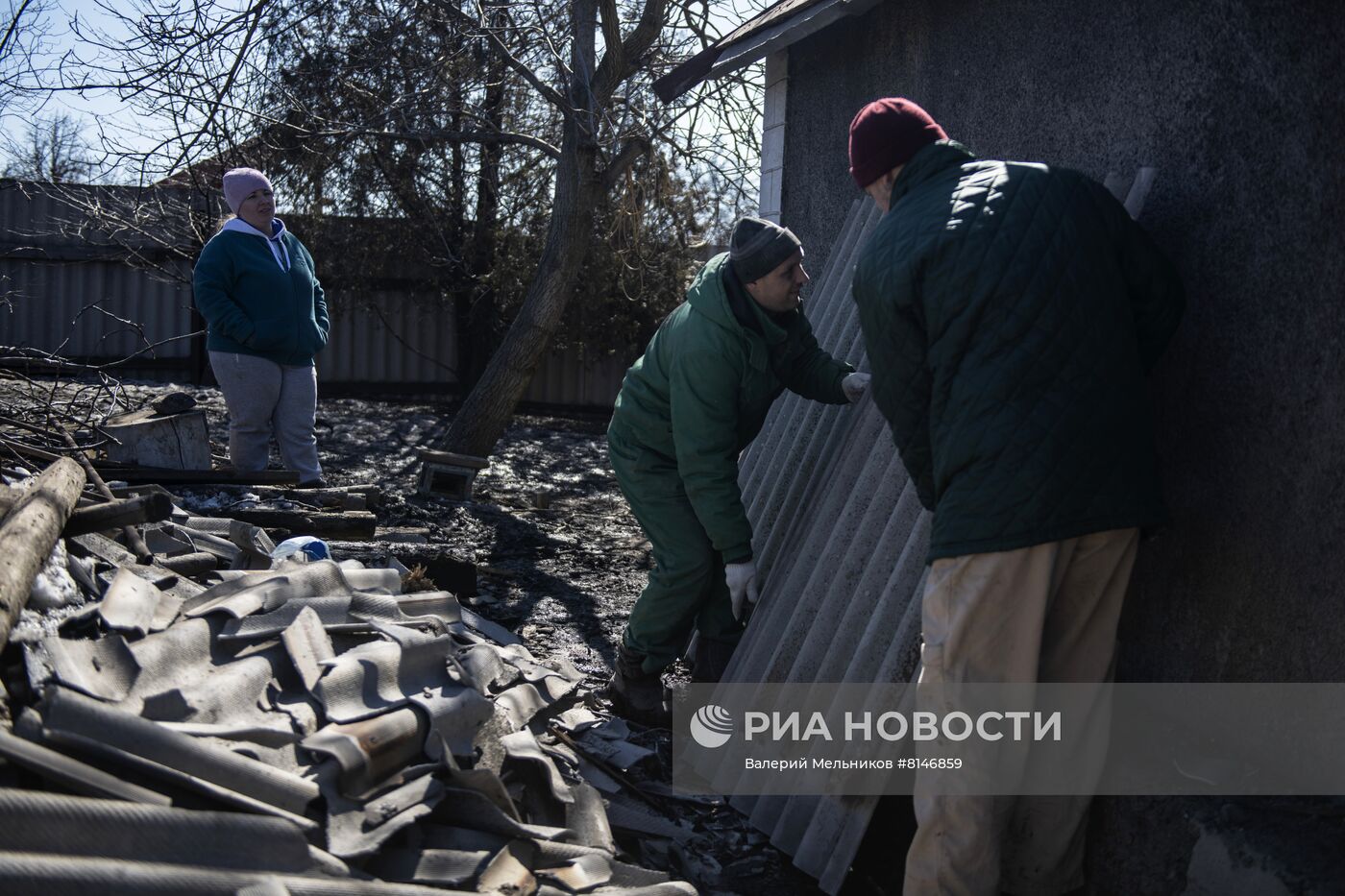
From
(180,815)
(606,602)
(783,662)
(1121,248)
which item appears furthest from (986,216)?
(606,602)

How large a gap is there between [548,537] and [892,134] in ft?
16.5

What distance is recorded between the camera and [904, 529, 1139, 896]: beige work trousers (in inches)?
101

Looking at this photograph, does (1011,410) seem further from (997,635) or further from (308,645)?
(308,645)

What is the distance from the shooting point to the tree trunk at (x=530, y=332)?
8.61 metres

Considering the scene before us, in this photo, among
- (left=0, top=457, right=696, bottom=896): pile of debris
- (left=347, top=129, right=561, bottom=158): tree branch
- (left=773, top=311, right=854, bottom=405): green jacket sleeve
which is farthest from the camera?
(left=347, top=129, right=561, bottom=158): tree branch

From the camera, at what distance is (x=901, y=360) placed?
2.69 m

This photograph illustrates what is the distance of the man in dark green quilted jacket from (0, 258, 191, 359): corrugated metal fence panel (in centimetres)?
1269

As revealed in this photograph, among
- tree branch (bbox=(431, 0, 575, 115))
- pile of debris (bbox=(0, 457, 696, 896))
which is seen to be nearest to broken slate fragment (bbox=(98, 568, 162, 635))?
pile of debris (bbox=(0, 457, 696, 896))

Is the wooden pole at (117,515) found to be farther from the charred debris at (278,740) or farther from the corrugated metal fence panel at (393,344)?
the corrugated metal fence panel at (393,344)

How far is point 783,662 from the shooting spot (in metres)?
3.79

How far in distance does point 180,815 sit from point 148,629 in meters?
0.90

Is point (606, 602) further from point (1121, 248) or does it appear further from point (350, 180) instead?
point (350, 180)

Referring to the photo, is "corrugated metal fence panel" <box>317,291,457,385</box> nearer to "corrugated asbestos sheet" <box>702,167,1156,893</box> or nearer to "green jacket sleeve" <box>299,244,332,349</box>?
"green jacket sleeve" <box>299,244,332,349</box>

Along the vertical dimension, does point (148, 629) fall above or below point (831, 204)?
below
